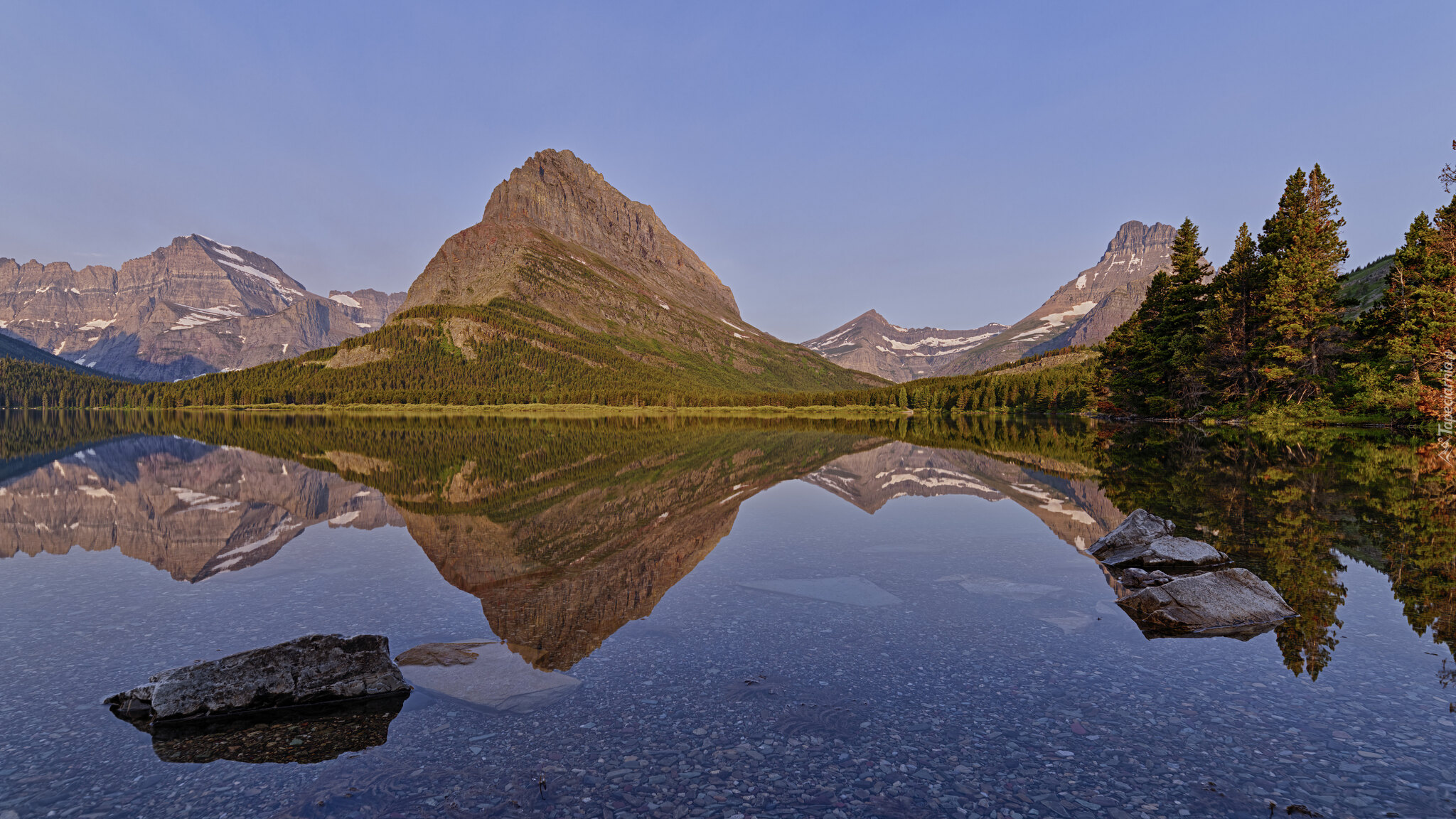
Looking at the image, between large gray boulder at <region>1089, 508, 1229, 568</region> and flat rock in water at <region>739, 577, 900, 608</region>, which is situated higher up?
large gray boulder at <region>1089, 508, 1229, 568</region>

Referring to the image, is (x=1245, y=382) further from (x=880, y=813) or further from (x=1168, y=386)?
(x=880, y=813)

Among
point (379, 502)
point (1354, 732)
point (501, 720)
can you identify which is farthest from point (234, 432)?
point (1354, 732)

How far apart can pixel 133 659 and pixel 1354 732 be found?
2141cm

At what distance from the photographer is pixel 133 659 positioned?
1342 cm

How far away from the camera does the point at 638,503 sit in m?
32.9

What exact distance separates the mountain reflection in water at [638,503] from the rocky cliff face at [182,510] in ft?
0.57

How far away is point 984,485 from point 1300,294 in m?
61.6

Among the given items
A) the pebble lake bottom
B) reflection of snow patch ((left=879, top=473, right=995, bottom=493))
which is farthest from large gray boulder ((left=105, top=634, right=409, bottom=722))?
reflection of snow patch ((left=879, top=473, right=995, bottom=493))

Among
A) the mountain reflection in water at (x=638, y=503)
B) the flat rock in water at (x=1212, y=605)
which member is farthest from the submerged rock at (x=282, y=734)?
the flat rock in water at (x=1212, y=605)

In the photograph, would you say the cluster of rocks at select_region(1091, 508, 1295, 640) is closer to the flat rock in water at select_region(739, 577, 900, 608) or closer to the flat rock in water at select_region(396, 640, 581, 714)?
the flat rock in water at select_region(739, 577, 900, 608)

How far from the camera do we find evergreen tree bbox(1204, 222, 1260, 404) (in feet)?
284

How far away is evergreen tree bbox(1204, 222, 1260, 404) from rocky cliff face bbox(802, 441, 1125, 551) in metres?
50.0

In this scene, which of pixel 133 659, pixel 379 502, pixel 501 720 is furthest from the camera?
pixel 379 502

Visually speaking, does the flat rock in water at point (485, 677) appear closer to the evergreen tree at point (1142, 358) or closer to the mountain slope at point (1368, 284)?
the evergreen tree at point (1142, 358)
